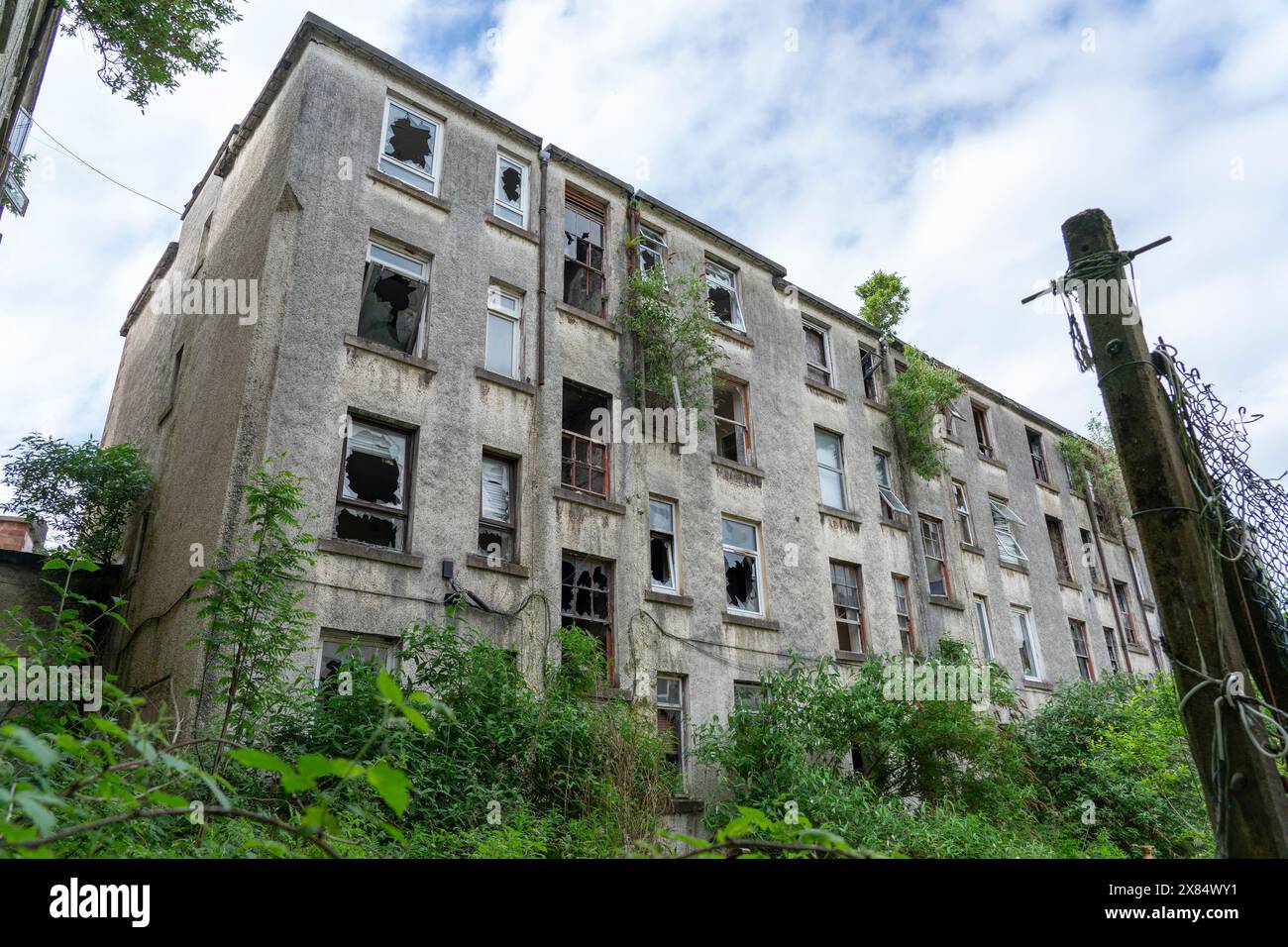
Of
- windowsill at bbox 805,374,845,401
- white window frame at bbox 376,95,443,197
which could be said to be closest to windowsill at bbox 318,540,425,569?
white window frame at bbox 376,95,443,197

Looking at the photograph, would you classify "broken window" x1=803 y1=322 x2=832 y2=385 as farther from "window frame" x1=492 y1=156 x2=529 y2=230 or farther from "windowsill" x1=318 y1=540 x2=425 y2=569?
"windowsill" x1=318 y1=540 x2=425 y2=569

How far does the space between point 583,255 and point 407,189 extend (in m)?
4.15

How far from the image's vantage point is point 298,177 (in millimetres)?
13984

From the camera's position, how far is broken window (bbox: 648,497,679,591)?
16.0 metres

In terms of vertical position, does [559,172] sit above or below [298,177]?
above

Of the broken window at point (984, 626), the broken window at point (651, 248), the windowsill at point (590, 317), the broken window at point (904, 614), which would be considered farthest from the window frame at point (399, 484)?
the broken window at point (984, 626)

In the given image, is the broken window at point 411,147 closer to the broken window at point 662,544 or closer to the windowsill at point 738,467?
the broken window at point 662,544

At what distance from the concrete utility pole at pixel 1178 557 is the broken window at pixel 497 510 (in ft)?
34.4

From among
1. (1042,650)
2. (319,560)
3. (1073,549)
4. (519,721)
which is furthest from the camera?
(1073,549)

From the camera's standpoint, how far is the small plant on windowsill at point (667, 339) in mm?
17109

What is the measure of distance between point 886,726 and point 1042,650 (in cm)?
1250

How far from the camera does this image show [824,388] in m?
21.4
